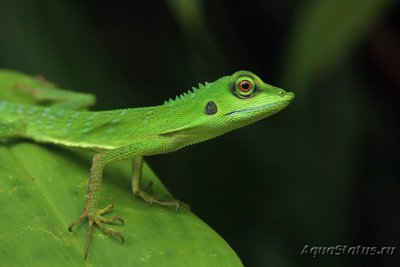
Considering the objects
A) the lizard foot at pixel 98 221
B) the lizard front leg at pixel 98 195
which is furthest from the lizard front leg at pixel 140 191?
the lizard foot at pixel 98 221

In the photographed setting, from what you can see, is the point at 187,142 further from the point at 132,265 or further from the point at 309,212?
the point at 309,212

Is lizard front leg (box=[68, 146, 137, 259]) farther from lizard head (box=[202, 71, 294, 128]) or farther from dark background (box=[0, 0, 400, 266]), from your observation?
dark background (box=[0, 0, 400, 266])

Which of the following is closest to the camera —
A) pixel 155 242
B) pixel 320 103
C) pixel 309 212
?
pixel 155 242

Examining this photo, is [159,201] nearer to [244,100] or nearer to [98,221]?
[98,221]

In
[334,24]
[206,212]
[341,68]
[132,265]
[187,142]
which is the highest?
[334,24]

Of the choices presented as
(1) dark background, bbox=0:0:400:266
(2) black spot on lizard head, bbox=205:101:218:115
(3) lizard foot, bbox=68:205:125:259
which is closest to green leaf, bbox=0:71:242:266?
(3) lizard foot, bbox=68:205:125:259

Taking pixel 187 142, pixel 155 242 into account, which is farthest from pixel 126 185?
pixel 155 242

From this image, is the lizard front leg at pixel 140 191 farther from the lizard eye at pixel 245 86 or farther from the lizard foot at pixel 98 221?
the lizard eye at pixel 245 86
